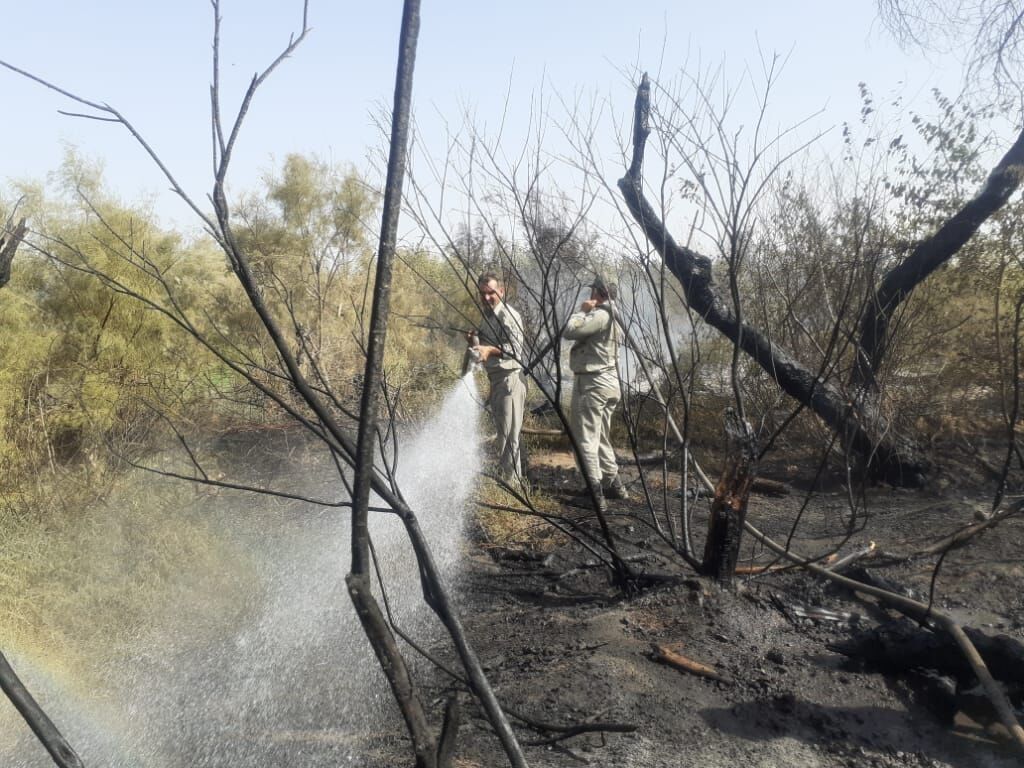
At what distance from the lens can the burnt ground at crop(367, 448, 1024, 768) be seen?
3018 mm

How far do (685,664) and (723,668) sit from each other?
0.16 meters

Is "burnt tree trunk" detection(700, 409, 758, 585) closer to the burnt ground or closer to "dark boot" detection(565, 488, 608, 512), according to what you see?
the burnt ground

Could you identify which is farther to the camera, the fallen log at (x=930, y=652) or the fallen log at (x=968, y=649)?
the fallen log at (x=930, y=652)

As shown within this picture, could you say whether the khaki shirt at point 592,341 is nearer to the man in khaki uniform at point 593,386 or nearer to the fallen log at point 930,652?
the man in khaki uniform at point 593,386

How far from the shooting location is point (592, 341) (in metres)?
6.86

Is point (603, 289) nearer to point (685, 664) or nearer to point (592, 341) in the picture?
point (685, 664)

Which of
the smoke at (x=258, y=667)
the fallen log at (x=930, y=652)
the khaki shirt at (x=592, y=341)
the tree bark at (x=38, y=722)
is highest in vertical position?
the khaki shirt at (x=592, y=341)

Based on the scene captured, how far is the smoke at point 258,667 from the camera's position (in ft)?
11.3

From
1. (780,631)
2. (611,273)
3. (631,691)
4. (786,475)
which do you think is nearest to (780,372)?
(786,475)

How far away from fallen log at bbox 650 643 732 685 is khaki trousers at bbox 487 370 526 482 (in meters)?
3.23

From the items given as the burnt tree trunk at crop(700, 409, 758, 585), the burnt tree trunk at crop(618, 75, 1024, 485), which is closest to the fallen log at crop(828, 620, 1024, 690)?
the burnt tree trunk at crop(700, 409, 758, 585)

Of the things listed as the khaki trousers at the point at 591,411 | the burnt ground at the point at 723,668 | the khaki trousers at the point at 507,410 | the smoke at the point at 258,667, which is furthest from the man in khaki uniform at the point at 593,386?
the burnt ground at the point at 723,668

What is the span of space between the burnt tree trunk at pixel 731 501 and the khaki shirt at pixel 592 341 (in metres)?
→ 2.48

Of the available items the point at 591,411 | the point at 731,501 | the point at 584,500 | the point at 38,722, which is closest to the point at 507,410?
the point at 591,411
